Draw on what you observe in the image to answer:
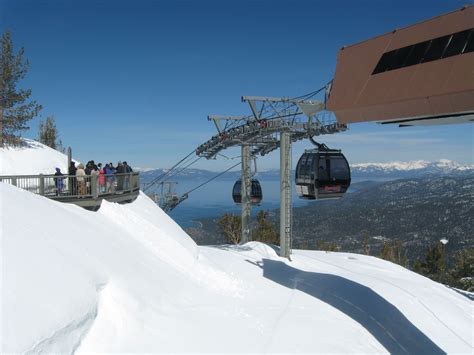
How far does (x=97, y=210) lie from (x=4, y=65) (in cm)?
2171

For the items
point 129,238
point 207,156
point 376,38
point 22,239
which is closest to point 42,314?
point 22,239

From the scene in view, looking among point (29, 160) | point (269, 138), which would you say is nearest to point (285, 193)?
point (269, 138)

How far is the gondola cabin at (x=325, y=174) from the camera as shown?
13789 millimetres

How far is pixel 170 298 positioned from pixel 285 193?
10.5 meters

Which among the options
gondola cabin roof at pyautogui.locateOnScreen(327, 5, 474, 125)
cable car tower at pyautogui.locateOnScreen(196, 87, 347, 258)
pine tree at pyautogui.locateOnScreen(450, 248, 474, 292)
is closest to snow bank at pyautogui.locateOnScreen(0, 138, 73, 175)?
cable car tower at pyautogui.locateOnScreen(196, 87, 347, 258)

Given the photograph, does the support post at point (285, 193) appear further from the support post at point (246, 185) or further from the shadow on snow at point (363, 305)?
the support post at point (246, 185)

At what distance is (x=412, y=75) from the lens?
361 inches

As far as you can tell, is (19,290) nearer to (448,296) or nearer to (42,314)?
(42,314)

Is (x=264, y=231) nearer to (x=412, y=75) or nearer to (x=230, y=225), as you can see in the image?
(x=230, y=225)

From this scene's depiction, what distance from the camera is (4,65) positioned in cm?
2997

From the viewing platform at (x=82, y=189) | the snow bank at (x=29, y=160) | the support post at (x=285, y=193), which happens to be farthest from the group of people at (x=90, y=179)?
the snow bank at (x=29, y=160)

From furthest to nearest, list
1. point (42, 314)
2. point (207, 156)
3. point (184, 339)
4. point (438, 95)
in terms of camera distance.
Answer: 1. point (207, 156)
2. point (184, 339)
3. point (438, 95)
4. point (42, 314)

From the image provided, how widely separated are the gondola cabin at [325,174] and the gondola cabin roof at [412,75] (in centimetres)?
277

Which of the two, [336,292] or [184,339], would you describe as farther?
[336,292]
